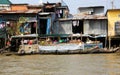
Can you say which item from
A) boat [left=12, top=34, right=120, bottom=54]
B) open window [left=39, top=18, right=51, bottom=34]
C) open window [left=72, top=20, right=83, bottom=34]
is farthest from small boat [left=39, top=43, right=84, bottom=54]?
open window [left=72, top=20, right=83, bottom=34]

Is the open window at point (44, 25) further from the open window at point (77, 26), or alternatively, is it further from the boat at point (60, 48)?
the boat at point (60, 48)

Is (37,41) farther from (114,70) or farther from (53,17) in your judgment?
(114,70)

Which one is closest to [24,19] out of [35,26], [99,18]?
[35,26]

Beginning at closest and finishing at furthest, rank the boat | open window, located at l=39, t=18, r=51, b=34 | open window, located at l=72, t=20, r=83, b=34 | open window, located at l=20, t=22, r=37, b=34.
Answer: the boat, open window, located at l=20, t=22, r=37, b=34, open window, located at l=39, t=18, r=51, b=34, open window, located at l=72, t=20, r=83, b=34

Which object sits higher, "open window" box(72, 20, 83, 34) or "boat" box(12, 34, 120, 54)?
"open window" box(72, 20, 83, 34)

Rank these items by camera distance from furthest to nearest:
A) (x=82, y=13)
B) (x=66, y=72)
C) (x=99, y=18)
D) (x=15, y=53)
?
(x=82, y=13) → (x=99, y=18) → (x=15, y=53) → (x=66, y=72)

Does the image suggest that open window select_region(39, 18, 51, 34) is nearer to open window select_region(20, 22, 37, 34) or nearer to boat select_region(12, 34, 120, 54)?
open window select_region(20, 22, 37, 34)

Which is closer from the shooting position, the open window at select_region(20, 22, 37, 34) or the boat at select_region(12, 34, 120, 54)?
the boat at select_region(12, 34, 120, 54)

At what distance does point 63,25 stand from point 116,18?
486 cm

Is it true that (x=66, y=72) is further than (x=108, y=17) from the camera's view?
No

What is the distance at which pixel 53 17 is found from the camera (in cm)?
3700

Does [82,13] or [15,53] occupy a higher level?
[82,13]

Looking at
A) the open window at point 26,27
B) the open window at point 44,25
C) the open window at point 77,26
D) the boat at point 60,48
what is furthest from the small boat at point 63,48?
the open window at point 77,26

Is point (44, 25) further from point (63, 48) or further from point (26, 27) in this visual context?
point (63, 48)
